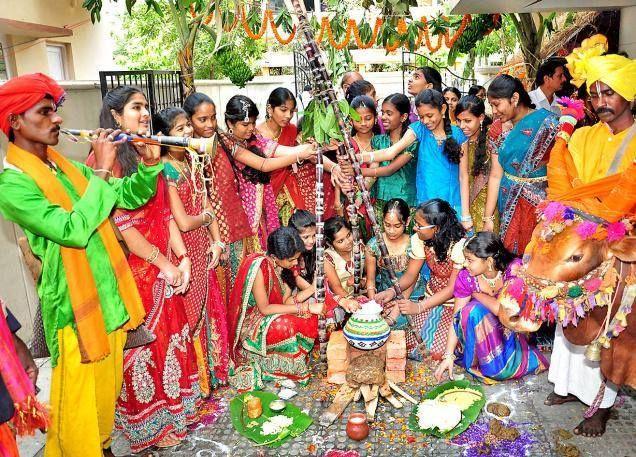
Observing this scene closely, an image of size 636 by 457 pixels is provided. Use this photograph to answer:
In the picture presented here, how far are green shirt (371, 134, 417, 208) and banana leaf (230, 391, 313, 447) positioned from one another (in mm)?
2155

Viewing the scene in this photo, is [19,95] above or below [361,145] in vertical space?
above

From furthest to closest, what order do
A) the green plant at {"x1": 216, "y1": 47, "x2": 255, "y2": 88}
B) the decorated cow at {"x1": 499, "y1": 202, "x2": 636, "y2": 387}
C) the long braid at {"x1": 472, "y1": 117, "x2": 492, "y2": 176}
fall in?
the green plant at {"x1": 216, "y1": 47, "x2": 255, "y2": 88}
the long braid at {"x1": 472, "y1": 117, "x2": 492, "y2": 176}
the decorated cow at {"x1": 499, "y1": 202, "x2": 636, "y2": 387}

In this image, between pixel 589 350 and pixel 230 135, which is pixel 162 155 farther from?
pixel 589 350

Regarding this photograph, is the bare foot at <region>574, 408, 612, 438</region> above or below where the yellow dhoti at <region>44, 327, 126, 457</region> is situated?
below

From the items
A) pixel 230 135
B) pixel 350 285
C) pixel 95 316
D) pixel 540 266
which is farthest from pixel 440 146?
pixel 95 316

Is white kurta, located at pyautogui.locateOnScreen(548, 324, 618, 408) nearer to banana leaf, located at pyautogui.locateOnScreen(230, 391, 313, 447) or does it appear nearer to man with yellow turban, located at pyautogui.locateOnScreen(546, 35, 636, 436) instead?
man with yellow turban, located at pyautogui.locateOnScreen(546, 35, 636, 436)

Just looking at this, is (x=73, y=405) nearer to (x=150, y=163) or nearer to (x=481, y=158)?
(x=150, y=163)

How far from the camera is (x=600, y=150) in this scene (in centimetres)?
288

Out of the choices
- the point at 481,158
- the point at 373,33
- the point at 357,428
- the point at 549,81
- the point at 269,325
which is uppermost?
the point at 373,33

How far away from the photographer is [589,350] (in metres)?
2.63

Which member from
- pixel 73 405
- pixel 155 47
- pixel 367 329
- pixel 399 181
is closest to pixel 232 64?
pixel 155 47

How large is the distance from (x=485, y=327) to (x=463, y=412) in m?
0.65

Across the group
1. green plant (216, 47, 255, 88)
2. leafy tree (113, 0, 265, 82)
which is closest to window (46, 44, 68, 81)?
leafy tree (113, 0, 265, 82)

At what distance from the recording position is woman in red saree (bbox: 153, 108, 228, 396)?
3.43 metres
